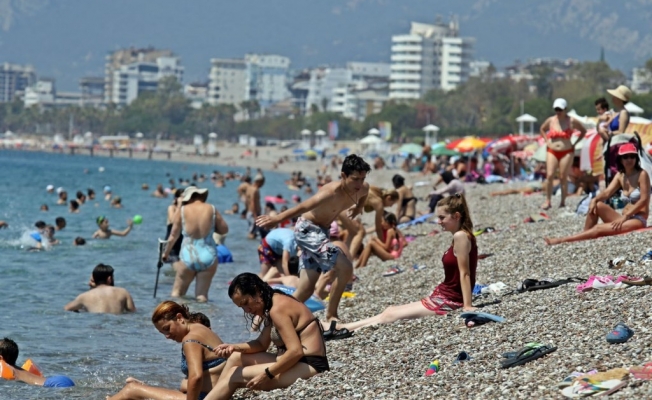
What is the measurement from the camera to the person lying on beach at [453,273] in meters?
8.52

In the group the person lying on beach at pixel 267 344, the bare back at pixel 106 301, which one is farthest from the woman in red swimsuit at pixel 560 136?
the person lying on beach at pixel 267 344

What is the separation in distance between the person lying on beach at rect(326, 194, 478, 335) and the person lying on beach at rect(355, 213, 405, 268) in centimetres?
540

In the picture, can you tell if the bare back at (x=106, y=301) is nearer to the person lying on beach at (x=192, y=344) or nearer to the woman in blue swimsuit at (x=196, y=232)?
the woman in blue swimsuit at (x=196, y=232)

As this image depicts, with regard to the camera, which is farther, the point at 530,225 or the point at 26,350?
the point at 530,225

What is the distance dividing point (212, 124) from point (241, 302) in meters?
167

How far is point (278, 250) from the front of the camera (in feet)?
40.4

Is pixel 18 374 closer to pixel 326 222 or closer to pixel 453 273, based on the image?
pixel 326 222

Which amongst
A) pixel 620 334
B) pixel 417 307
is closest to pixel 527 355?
pixel 620 334

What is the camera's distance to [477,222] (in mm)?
18969

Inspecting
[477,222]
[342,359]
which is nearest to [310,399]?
[342,359]

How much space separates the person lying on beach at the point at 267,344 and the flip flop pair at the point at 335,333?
5.34 ft

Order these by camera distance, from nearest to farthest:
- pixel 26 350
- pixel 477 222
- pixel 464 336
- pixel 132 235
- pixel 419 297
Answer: pixel 464 336, pixel 26 350, pixel 419 297, pixel 477 222, pixel 132 235

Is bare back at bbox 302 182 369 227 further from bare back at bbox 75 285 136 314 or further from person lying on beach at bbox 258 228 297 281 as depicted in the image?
bare back at bbox 75 285 136 314

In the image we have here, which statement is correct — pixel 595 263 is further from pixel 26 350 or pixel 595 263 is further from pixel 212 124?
pixel 212 124
